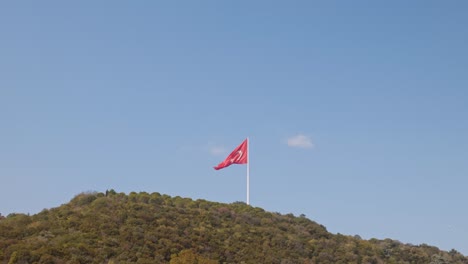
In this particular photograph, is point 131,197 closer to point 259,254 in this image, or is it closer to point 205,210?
point 205,210

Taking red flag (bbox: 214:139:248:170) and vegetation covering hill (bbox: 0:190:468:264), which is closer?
vegetation covering hill (bbox: 0:190:468:264)

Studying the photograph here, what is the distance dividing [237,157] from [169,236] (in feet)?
52.0

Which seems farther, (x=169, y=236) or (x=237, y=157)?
(x=237, y=157)

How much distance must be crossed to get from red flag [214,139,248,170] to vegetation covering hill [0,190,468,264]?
4.85 metres

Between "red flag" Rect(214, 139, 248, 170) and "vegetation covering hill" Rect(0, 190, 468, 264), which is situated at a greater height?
"red flag" Rect(214, 139, 248, 170)

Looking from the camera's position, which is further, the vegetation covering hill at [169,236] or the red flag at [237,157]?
the red flag at [237,157]

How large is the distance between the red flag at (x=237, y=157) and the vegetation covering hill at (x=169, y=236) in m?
4.85

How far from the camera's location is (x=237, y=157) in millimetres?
61156

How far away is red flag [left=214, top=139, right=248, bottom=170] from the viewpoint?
→ 200ft

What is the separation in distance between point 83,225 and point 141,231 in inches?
184

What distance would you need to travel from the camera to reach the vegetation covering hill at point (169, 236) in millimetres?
41094

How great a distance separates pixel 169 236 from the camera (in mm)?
47594

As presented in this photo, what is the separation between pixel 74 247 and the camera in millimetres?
40375

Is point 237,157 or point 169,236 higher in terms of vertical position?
point 237,157
